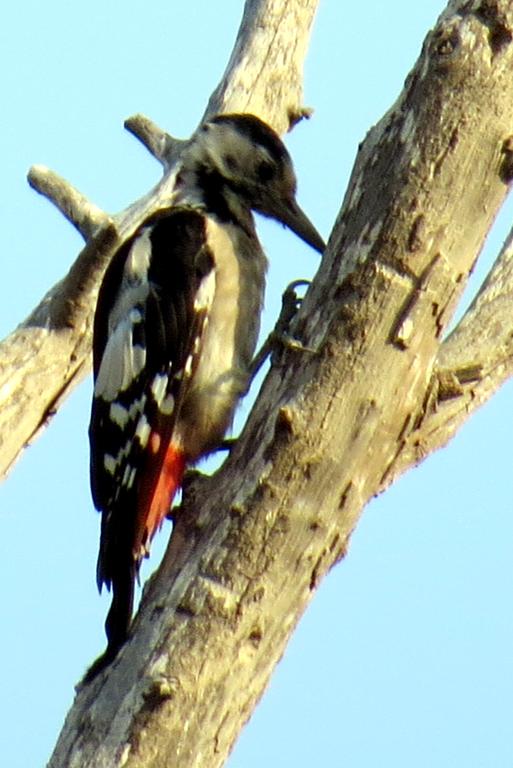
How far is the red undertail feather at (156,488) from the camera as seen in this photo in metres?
3.58

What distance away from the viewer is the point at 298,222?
431 cm

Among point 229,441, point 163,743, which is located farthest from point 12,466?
point 163,743

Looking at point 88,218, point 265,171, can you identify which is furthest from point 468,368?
point 88,218

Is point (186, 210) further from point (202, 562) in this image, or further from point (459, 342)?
point (202, 562)

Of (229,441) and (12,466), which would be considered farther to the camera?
(12,466)

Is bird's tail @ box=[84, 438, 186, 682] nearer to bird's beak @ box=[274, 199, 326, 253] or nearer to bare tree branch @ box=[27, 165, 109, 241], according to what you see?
bird's beak @ box=[274, 199, 326, 253]

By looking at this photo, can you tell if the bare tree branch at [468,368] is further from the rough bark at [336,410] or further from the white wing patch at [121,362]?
the white wing patch at [121,362]

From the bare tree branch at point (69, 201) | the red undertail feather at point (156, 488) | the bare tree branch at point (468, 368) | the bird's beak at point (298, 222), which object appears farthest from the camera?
the bare tree branch at point (69, 201)

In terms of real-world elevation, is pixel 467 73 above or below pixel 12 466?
above

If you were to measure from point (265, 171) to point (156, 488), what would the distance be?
1216 millimetres

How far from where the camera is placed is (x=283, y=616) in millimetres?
2902

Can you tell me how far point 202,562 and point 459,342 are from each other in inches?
39.6

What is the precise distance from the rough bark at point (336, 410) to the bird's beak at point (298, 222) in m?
1.21

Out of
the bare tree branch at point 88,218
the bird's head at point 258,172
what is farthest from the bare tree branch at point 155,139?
the bird's head at point 258,172
